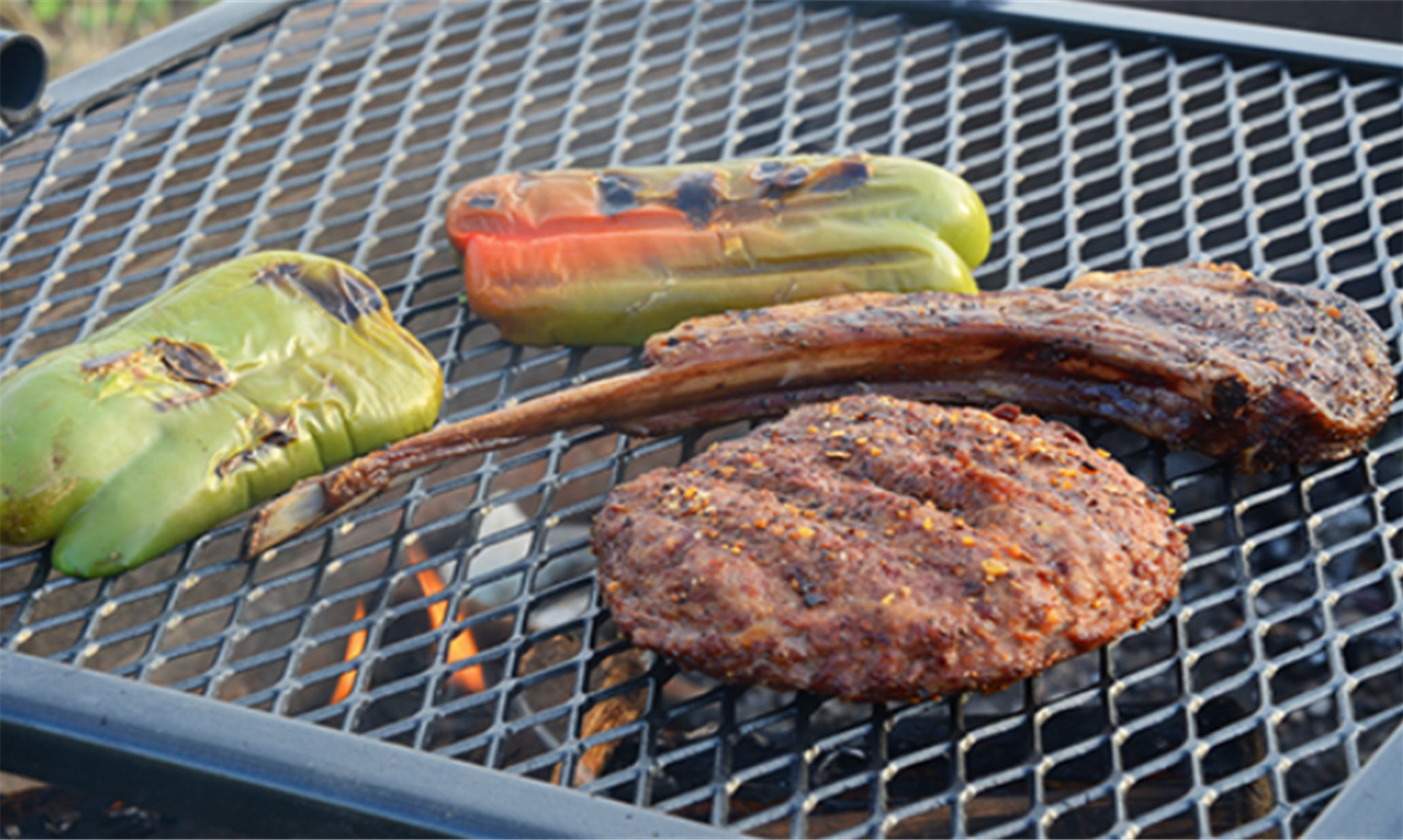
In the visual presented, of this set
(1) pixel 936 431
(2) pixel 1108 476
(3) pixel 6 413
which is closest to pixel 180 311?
(3) pixel 6 413

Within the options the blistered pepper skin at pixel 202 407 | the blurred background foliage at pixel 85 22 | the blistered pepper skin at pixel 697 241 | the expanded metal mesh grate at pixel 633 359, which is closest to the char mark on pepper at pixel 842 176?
the blistered pepper skin at pixel 697 241

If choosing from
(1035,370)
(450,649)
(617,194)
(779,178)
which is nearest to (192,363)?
(450,649)

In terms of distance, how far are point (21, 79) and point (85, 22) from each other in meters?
3.58

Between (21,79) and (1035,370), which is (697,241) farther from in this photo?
(21,79)

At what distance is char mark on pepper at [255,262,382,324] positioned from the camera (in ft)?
8.68

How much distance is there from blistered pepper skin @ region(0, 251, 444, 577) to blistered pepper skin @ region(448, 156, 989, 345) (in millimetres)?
271

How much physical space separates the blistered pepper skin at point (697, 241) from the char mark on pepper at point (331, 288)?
0.24 m

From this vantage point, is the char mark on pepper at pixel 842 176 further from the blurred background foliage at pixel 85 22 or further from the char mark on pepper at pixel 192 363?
the blurred background foliage at pixel 85 22

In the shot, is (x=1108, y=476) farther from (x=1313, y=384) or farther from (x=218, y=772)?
(x=218, y=772)

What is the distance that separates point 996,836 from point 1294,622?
5.82ft

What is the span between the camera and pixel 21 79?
309 cm

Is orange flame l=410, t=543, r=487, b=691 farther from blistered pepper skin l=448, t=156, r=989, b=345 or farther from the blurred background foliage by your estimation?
the blurred background foliage

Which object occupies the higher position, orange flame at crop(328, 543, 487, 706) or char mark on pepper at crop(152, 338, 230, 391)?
char mark on pepper at crop(152, 338, 230, 391)

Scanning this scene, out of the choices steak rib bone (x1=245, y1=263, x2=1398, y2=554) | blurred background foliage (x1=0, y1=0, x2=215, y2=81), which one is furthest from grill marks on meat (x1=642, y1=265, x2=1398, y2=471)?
blurred background foliage (x1=0, y1=0, x2=215, y2=81)
